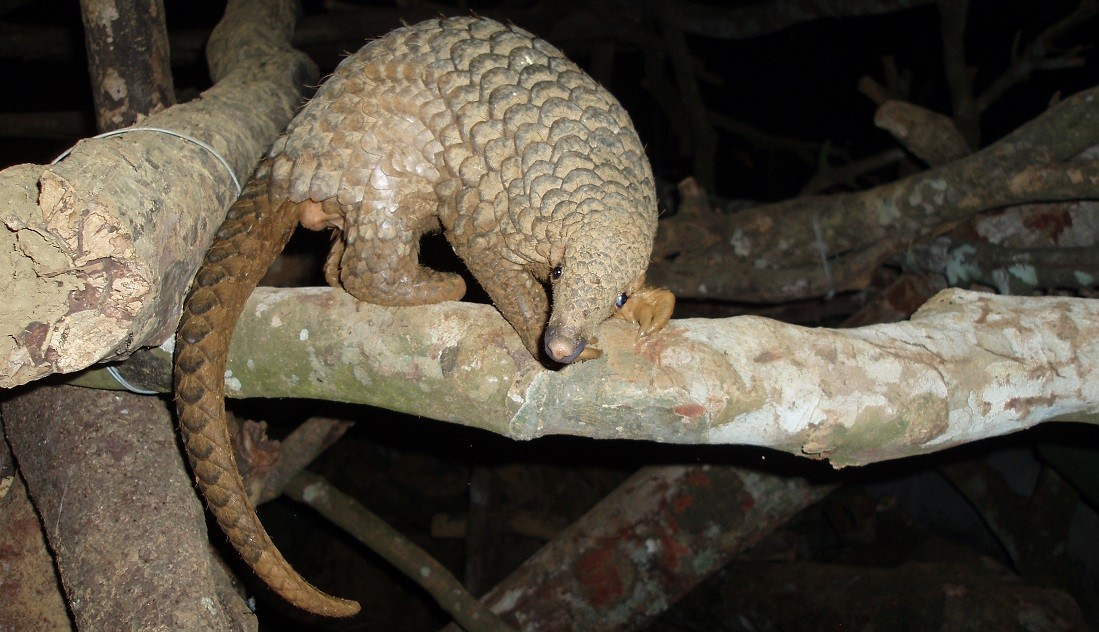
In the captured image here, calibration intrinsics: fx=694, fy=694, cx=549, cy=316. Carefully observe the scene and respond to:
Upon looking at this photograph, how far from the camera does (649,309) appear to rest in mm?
Answer: 1669

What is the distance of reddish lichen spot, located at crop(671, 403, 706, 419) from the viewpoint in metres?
1.56

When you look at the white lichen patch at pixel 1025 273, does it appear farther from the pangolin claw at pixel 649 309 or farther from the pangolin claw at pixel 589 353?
the pangolin claw at pixel 589 353

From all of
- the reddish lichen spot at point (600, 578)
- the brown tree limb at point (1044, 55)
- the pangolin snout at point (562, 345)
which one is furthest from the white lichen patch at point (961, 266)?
the pangolin snout at point (562, 345)

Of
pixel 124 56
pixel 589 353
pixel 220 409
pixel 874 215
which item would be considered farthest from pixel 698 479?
pixel 124 56

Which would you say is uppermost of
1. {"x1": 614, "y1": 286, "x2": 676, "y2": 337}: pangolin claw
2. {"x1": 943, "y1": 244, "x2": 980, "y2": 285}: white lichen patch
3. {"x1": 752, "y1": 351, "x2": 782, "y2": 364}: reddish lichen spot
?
{"x1": 614, "y1": 286, "x2": 676, "y2": 337}: pangolin claw

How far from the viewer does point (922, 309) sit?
1.93 m

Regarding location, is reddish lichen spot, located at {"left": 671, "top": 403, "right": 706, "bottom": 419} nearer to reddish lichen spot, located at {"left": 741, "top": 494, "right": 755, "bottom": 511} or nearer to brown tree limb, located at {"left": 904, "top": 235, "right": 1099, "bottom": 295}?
reddish lichen spot, located at {"left": 741, "top": 494, "right": 755, "bottom": 511}

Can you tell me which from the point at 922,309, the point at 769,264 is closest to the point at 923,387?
the point at 922,309

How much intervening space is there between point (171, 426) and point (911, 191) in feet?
10.7

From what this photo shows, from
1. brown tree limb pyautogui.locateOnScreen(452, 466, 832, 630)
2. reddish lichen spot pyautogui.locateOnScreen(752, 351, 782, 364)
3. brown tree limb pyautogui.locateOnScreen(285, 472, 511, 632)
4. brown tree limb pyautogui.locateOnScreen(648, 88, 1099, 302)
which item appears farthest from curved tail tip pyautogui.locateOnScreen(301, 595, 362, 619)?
brown tree limb pyautogui.locateOnScreen(648, 88, 1099, 302)

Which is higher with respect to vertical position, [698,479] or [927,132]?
[927,132]

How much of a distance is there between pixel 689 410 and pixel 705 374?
89mm

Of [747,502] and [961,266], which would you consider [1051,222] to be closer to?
[961,266]

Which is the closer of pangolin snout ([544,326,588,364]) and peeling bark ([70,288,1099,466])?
pangolin snout ([544,326,588,364])
